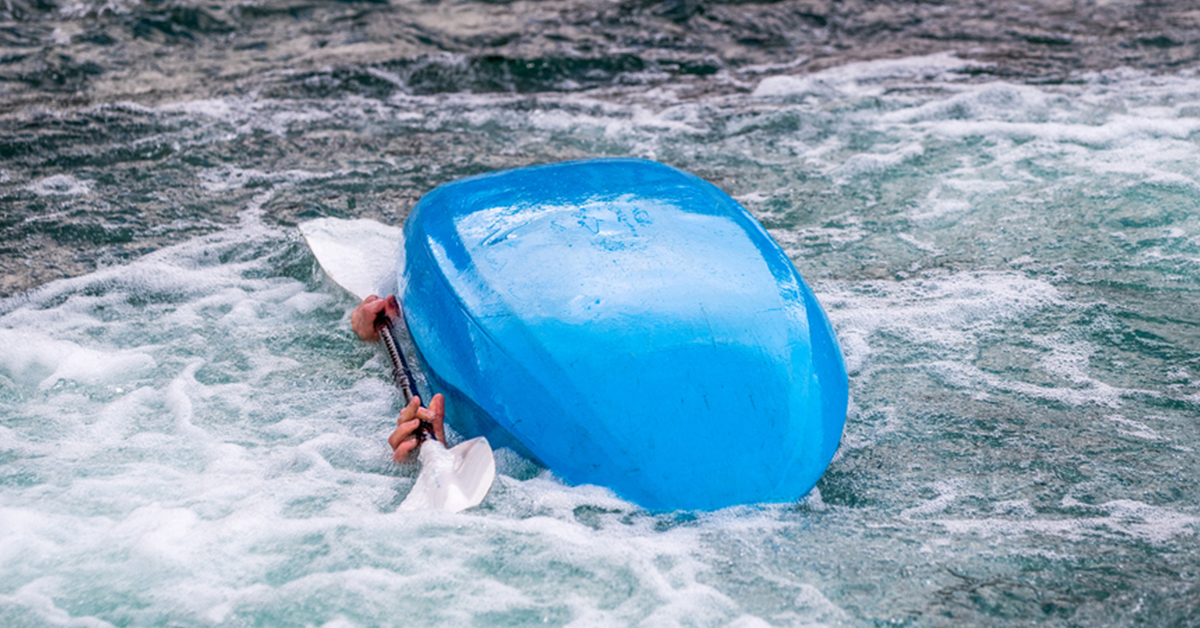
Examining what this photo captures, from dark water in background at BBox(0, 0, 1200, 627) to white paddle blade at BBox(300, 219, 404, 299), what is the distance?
0.11 meters

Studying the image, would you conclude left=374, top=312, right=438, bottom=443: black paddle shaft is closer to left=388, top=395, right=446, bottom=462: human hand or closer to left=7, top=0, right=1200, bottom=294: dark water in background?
left=388, top=395, right=446, bottom=462: human hand

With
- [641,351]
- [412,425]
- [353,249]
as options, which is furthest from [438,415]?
[353,249]

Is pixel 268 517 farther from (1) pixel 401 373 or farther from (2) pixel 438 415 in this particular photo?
(1) pixel 401 373

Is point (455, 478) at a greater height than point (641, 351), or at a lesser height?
lesser

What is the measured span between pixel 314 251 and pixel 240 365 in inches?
22.6

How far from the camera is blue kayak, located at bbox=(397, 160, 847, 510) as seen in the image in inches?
71.5

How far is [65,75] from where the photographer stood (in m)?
5.34

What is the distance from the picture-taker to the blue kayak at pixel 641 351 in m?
1.82

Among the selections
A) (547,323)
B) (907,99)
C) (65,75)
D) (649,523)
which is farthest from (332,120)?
(649,523)

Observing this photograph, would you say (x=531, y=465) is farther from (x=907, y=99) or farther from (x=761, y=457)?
(x=907, y=99)

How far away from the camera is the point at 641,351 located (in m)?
1.86

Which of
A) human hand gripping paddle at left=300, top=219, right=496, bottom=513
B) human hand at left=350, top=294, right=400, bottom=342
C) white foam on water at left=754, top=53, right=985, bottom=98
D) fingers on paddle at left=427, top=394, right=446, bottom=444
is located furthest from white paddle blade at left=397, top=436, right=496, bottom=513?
white foam on water at left=754, top=53, right=985, bottom=98

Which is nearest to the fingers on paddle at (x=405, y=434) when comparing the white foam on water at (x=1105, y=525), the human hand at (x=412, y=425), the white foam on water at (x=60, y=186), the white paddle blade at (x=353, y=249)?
the human hand at (x=412, y=425)

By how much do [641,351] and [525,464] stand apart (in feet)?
1.16
